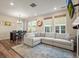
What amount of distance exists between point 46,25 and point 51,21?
2.28 feet

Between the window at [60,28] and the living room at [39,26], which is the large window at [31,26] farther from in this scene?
the window at [60,28]

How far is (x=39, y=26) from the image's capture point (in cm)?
725

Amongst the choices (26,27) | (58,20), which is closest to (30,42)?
(58,20)

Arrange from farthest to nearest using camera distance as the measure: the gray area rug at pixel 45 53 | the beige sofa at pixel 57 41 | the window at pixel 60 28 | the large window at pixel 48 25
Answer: the large window at pixel 48 25 → the window at pixel 60 28 → the beige sofa at pixel 57 41 → the gray area rug at pixel 45 53

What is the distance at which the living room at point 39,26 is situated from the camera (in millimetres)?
3840

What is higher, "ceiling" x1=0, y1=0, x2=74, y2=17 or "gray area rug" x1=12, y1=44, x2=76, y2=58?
"ceiling" x1=0, y1=0, x2=74, y2=17

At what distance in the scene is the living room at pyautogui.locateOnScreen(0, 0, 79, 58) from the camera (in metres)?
3.84

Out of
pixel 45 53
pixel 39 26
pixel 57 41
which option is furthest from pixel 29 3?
pixel 39 26

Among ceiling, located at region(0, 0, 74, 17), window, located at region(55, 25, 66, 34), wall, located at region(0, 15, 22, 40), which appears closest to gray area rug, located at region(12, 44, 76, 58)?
window, located at region(55, 25, 66, 34)

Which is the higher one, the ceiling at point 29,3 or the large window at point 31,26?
the ceiling at point 29,3

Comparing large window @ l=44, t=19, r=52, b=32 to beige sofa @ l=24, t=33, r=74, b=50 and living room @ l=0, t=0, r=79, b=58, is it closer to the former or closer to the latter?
living room @ l=0, t=0, r=79, b=58

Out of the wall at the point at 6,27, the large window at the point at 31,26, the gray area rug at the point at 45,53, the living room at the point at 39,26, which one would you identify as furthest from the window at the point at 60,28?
the wall at the point at 6,27

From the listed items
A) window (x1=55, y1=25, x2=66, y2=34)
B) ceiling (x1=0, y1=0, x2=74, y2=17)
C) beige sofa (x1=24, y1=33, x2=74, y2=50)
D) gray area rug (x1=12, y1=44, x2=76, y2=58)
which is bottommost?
gray area rug (x1=12, y1=44, x2=76, y2=58)

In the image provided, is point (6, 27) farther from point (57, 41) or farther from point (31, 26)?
point (57, 41)
